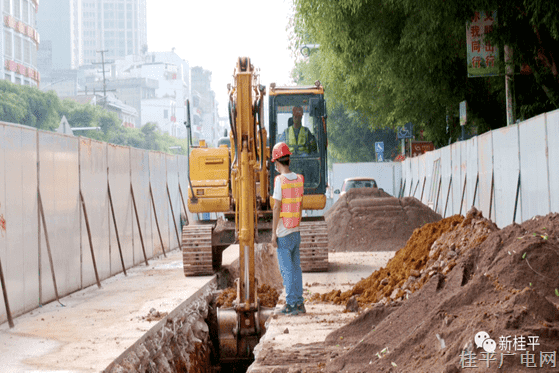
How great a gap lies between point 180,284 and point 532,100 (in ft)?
34.1

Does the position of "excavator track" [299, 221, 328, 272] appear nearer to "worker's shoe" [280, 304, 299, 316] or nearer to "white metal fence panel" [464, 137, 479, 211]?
"white metal fence panel" [464, 137, 479, 211]

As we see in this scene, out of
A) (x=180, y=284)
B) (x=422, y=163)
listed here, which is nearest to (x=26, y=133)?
(x=180, y=284)

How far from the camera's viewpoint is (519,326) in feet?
15.6

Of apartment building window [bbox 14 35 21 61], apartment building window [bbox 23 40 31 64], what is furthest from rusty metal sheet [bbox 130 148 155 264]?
apartment building window [bbox 23 40 31 64]

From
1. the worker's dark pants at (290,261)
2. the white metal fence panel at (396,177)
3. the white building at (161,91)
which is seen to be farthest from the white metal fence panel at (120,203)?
the white building at (161,91)

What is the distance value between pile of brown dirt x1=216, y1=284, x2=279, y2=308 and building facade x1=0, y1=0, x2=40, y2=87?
164 feet

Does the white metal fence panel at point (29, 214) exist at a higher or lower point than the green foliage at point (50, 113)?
lower

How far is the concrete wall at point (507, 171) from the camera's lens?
10305mm

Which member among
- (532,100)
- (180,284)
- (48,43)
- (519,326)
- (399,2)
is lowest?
(180,284)

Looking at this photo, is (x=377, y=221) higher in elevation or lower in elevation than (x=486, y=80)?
lower

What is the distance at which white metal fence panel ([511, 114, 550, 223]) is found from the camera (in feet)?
34.5

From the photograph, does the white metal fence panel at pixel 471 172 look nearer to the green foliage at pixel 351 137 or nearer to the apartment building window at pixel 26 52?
the green foliage at pixel 351 137

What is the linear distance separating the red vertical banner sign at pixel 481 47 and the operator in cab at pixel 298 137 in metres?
4.03

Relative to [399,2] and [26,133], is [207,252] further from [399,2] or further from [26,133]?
[399,2]
